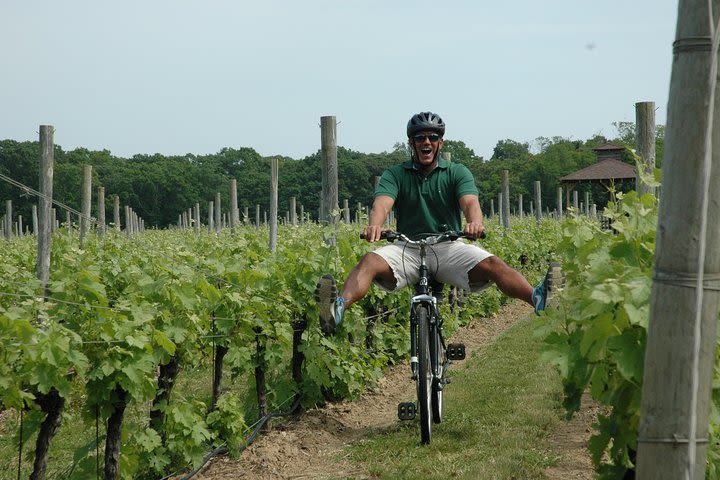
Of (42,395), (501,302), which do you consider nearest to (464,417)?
(42,395)

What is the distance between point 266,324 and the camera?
6.58 m

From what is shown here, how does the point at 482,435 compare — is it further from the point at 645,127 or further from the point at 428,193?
the point at 645,127

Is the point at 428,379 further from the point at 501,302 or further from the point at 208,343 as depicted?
the point at 501,302

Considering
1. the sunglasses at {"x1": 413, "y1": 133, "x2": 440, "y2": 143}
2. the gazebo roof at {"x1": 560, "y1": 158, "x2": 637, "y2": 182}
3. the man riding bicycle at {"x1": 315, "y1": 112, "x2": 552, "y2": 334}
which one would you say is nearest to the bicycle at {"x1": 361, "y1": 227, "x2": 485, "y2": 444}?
the man riding bicycle at {"x1": 315, "y1": 112, "x2": 552, "y2": 334}

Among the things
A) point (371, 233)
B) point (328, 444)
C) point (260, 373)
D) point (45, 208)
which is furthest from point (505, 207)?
point (371, 233)

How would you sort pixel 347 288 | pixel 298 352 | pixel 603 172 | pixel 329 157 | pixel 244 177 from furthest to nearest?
pixel 244 177, pixel 603 172, pixel 329 157, pixel 298 352, pixel 347 288

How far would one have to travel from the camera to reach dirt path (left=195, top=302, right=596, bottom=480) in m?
5.61

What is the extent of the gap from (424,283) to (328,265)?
1834mm

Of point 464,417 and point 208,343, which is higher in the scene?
point 208,343

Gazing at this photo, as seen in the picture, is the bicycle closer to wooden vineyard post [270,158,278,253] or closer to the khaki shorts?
the khaki shorts

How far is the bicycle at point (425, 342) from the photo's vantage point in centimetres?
561

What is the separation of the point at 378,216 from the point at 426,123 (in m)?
0.69

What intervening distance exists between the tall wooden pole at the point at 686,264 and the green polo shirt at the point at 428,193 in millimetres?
3496

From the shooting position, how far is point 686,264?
96.8 inches
